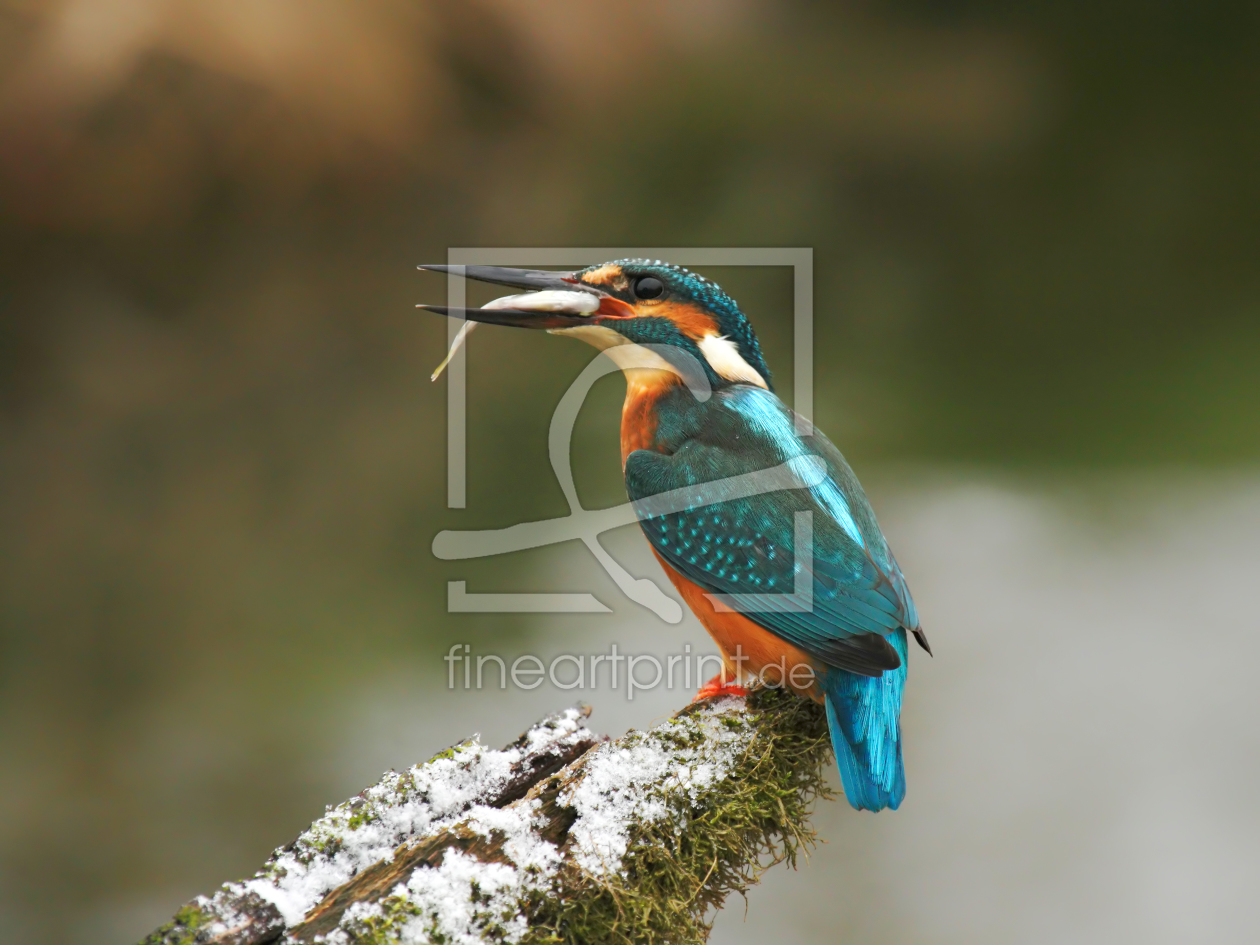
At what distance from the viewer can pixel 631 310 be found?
160cm

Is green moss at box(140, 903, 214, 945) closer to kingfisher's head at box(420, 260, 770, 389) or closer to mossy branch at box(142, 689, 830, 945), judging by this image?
mossy branch at box(142, 689, 830, 945)

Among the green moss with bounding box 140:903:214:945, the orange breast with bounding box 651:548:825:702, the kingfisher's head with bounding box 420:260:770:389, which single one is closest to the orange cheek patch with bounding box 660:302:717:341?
the kingfisher's head with bounding box 420:260:770:389

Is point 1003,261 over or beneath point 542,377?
over

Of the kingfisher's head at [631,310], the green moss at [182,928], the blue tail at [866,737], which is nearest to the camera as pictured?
the green moss at [182,928]

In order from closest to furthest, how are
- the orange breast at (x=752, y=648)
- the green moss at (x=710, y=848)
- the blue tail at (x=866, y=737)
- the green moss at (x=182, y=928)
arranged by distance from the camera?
the green moss at (x=182, y=928), the green moss at (x=710, y=848), the blue tail at (x=866, y=737), the orange breast at (x=752, y=648)

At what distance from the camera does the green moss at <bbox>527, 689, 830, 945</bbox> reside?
3.70ft

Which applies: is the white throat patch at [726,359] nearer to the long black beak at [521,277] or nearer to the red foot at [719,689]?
the long black beak at [521,277]

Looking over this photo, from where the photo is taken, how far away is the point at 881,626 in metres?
1.39

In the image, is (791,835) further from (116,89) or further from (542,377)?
(116,89)

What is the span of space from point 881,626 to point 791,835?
34 cm

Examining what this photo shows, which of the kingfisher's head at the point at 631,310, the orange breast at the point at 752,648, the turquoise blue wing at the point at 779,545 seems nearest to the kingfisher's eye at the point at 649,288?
the kingfisher's head at the point at 631,310

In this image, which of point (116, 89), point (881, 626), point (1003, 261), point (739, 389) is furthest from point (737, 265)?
point (116, 89)

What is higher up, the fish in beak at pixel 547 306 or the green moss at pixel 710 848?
the fish in beak at pixel 547 306

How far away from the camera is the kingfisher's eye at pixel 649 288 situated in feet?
5.22
